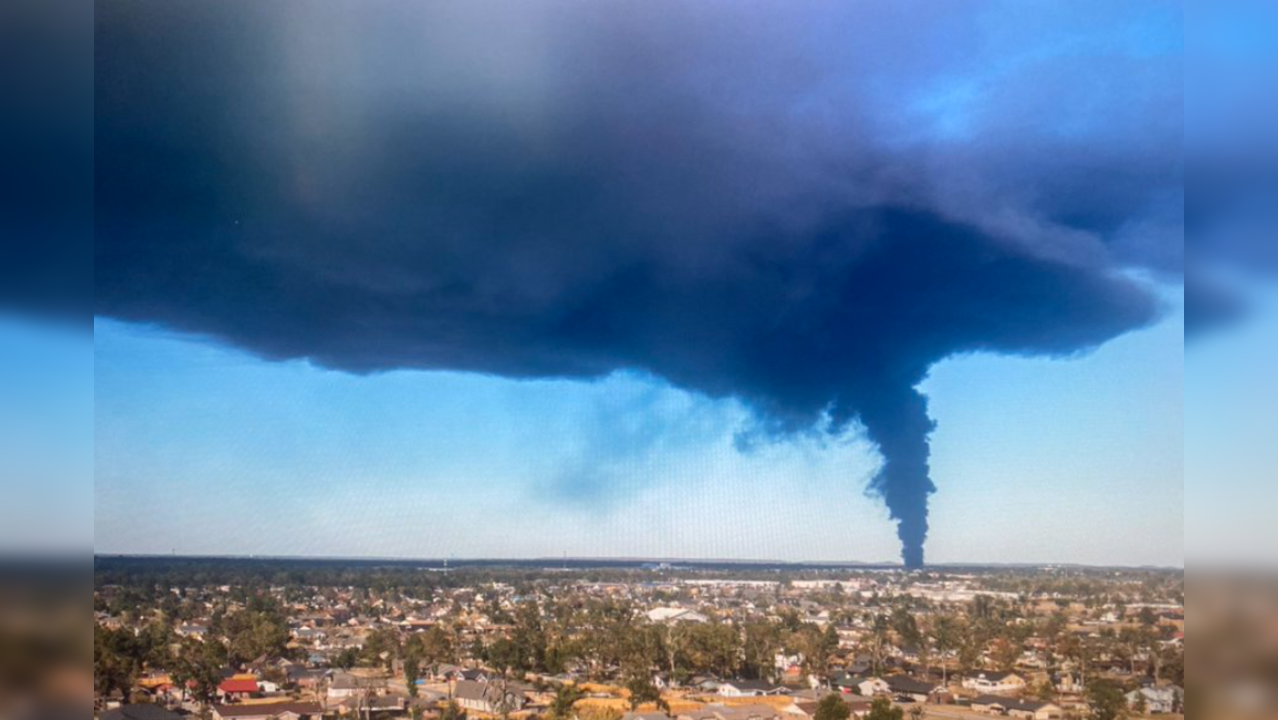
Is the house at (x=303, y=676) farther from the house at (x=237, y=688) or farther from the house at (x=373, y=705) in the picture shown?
the house at (x=373, y=705)

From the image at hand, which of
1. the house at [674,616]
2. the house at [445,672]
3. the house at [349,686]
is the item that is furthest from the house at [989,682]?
the house at [349,686]

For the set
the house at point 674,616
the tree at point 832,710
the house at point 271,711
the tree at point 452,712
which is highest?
the house at point 674,616

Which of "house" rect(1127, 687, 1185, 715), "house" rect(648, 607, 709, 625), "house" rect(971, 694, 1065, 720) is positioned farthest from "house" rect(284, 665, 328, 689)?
"house" rect(1127, 687, 1185, 715)

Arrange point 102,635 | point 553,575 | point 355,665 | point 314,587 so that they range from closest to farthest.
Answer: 1. point 102,635
2. point 355,665
3. point 314,587
4. point 553,575

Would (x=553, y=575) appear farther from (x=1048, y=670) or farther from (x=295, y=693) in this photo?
(x=1048, y=670)

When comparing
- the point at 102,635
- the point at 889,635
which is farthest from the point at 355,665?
the point at 889,635

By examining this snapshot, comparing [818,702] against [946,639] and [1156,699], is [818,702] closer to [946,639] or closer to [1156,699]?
[946,639]
